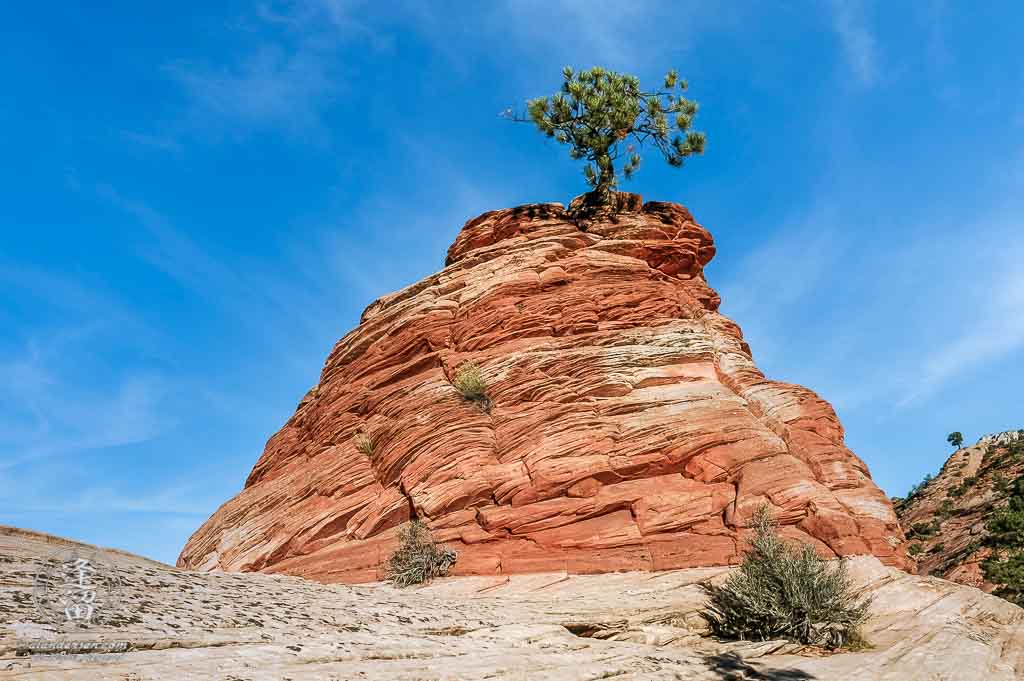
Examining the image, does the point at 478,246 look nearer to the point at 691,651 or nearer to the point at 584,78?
the point at 584,78

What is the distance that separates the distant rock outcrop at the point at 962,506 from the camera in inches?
1839

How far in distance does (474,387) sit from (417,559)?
590 cm

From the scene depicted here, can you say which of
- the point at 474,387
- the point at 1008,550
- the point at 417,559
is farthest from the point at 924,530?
the point at 417,559

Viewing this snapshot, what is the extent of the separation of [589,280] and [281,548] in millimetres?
13029

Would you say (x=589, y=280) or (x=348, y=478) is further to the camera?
(x=589, y=280)

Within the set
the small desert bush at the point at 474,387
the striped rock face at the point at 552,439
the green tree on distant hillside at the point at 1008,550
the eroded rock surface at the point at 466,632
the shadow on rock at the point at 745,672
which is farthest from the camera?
the green tree on distant hillside at the point at 1008,550

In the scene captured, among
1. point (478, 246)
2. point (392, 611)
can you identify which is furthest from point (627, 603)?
point (478, 246)

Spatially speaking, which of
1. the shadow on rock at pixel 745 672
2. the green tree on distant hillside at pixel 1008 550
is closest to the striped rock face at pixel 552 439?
the shadow on rock at pixel 745 672

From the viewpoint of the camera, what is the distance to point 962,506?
2411 inches

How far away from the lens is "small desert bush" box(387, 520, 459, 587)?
18250 mm

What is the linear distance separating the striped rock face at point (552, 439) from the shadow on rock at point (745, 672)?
4.87m

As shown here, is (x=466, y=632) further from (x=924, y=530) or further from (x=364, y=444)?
(x=924, y=530)

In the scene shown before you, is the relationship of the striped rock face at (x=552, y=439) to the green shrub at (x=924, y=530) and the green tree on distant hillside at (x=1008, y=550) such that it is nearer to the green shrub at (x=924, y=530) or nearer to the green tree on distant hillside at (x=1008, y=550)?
the green tree on distant hillside at (x=1008, y=550)

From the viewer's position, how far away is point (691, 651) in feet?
45.4
